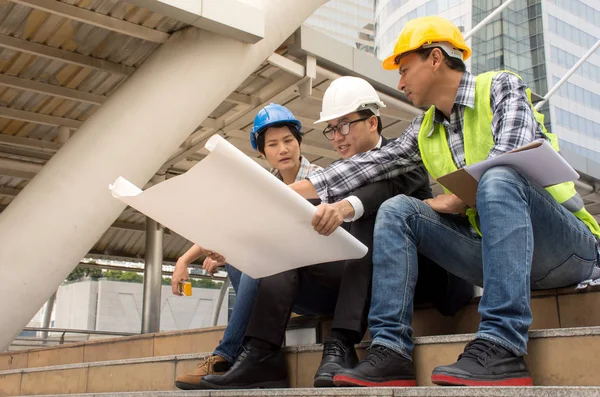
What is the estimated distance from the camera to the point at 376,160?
2.88 meters

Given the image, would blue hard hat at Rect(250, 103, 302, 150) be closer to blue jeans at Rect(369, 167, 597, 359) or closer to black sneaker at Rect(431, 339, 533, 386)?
blue jeans at Rect(369, 167, 597, 359)

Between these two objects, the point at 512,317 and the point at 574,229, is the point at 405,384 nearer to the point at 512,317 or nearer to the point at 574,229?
the point at 512,317

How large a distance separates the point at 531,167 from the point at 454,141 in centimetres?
53

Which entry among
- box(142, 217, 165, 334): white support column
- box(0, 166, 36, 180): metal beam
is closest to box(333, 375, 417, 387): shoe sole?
box(0, 166, 36, 180): metal beam

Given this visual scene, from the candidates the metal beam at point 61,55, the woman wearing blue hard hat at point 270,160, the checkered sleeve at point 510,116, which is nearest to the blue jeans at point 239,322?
the woman wearing blue hard hat at point 270,160

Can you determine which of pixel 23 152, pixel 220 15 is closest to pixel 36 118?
pixel 23 152

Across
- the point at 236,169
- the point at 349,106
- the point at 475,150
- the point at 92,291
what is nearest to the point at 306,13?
the point at 349,106

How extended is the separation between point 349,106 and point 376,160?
42cm

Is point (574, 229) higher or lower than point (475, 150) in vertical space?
lower

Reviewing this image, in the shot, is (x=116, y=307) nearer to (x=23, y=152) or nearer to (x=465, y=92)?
(x=23, y=152)

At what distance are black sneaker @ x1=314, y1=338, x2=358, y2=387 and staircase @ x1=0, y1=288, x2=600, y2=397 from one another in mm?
83

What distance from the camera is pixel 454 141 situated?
2705 millimetres

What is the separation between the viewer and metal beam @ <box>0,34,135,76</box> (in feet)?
23.9

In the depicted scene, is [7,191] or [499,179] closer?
[499,179]
